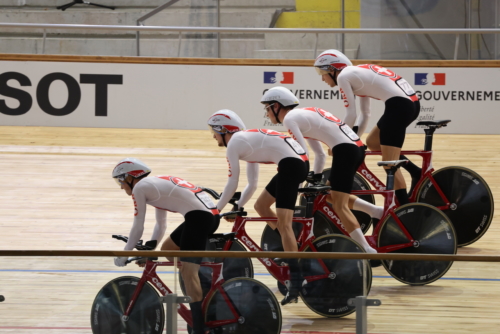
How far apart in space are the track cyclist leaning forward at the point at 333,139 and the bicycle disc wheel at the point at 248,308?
1.58 meters

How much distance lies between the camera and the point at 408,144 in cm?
954

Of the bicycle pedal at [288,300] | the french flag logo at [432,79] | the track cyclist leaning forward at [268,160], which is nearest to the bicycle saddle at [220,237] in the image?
the track cyclist leaning forward at [268,160]

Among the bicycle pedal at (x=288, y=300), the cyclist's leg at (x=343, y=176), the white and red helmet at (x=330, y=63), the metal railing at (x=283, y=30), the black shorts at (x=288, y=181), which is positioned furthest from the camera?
the metal railing at (x=283, y=30)

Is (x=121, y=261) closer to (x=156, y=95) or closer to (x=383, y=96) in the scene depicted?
(x=383, y=96)

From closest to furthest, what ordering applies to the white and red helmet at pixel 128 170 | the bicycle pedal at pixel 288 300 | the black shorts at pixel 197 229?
the bicycle pedal at pixel 288 300 → the black shorts at pixel 197 229 → the white and red helmet at pixel 128 170

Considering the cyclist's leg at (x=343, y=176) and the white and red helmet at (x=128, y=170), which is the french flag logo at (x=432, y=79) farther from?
the white and red helmet at (x=128, y=170)

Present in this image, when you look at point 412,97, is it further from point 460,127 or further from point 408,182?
point 460,127

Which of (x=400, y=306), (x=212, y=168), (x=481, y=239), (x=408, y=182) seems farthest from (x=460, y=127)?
(x=400, y=306)

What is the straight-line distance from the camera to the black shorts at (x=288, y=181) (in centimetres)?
450

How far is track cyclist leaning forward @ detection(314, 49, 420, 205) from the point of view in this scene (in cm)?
540

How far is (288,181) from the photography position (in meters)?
4.52

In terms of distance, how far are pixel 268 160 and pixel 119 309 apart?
1.65 meters

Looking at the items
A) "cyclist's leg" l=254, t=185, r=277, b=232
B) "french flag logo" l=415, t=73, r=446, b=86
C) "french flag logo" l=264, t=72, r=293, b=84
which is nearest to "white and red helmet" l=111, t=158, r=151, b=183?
"cyclist's leg" l=254, t=185, r=277, b=232

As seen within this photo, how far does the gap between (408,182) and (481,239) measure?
1983 millimetres
